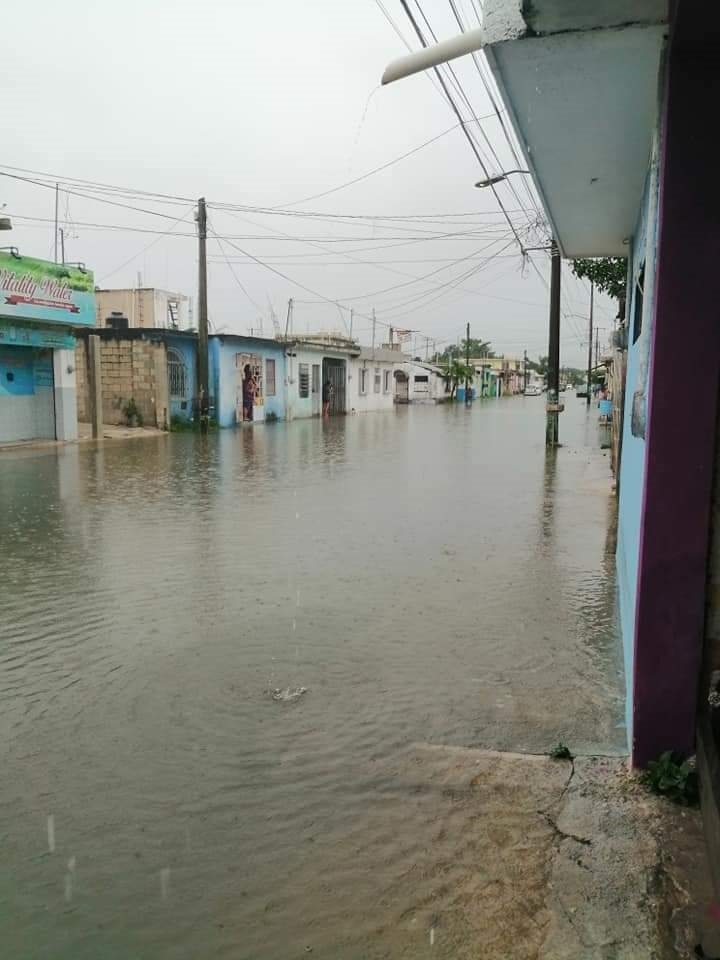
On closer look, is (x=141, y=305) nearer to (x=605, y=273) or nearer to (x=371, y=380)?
(x=371, y=380)

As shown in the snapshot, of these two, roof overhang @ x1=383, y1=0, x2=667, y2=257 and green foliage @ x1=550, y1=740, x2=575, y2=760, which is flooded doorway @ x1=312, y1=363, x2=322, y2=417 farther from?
green foliage @ x1=550, y1=740, x2=575, y2=760

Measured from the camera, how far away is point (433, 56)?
13.5ft

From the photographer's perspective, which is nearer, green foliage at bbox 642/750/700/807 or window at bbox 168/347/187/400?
green foliage at bbox 642/750/700/807

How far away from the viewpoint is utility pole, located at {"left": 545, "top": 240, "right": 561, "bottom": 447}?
57.0 feet

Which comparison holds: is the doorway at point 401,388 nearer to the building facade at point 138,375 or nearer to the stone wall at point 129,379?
the building facade at point 138,375

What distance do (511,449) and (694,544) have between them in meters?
17.9

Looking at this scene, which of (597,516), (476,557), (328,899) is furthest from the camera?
(597,516)

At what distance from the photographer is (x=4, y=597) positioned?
641cm

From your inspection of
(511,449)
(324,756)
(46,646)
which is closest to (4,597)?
(46,646)

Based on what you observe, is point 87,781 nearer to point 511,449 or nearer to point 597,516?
point 597,516

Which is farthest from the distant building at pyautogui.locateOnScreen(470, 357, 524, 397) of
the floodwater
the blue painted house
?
the floodwater

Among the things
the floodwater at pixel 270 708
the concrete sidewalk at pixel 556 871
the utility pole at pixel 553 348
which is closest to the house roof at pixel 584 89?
the concrete sidewalk at pixel 556 871

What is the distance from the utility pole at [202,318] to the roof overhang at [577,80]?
20.3 m

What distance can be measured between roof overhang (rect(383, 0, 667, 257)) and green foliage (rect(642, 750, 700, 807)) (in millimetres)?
2686
